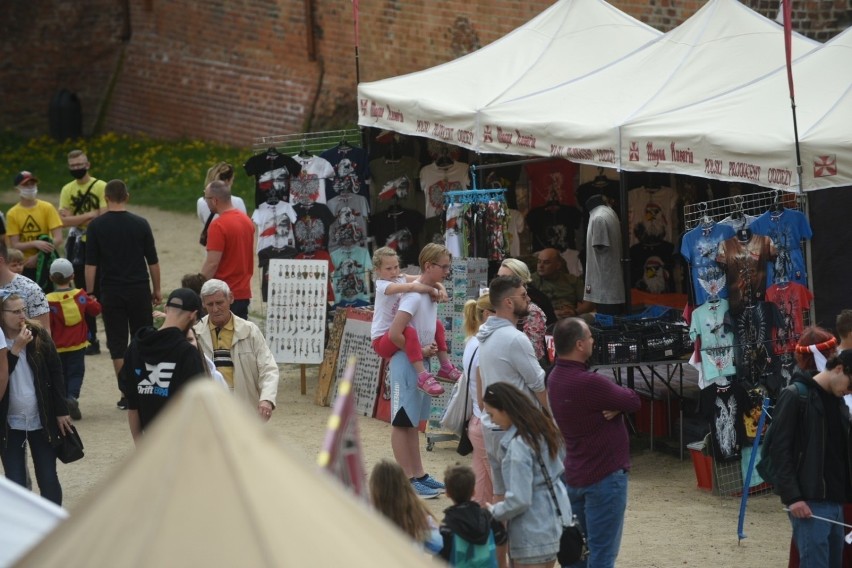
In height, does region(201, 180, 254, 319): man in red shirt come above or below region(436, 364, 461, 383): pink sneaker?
above

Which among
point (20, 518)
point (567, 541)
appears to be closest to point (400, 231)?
point (567, 541)

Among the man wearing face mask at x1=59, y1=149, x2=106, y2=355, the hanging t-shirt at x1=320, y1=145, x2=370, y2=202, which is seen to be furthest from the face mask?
the hanging t-shirt at x1=320, y1=145, x2=370, y2=202

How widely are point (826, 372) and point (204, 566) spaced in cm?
441

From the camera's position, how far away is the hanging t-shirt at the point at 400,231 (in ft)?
39.0

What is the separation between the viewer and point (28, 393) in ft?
22.9

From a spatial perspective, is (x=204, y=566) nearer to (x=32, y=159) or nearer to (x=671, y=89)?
(x=671, y=89)

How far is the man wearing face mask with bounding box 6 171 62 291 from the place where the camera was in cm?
1150

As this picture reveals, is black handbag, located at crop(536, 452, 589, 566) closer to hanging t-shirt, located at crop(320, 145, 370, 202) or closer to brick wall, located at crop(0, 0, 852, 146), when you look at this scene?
hanging t-shirt, located at crop(320, 145, 370, 202)

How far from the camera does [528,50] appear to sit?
11.6 metres

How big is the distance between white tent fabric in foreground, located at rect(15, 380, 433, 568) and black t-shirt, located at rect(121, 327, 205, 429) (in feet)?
12.9

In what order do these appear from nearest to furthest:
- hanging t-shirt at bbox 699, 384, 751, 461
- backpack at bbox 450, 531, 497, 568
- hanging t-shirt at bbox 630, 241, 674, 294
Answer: backpack at bbox 450, 531, 497, 568 < hanging t-shirt at bbox 699, 384, 751, 461 < hanging t-shirt at bbox 630, 241, 674, 294

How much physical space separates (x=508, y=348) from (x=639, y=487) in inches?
100

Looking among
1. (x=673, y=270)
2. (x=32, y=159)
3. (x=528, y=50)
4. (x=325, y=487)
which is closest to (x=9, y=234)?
(x=528, y=50)

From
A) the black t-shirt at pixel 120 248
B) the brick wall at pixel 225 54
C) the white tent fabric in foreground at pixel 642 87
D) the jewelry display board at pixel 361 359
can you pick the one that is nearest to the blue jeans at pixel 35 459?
the black t-shirt at pixel 120 248
